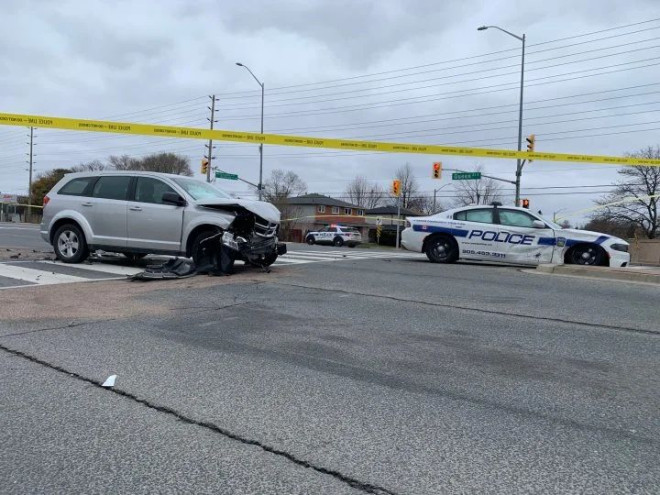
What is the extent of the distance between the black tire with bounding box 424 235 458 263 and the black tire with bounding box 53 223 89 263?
24.8 feet

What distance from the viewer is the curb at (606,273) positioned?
10.2 meters

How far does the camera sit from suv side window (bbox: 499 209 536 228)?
12195 millimetres

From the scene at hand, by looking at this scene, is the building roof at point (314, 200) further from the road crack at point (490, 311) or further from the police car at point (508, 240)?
the road crack at point (490, 311)

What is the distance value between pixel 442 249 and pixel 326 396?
9.52 meters

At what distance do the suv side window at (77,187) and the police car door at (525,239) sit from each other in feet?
28.7

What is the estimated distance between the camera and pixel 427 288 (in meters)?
8.69

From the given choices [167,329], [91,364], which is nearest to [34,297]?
[167,329]

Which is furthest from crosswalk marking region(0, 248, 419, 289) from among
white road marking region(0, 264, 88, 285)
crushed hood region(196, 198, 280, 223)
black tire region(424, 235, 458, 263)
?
black tire region(424, 235, 458, 263)

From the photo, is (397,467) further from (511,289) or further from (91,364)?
(511,289)

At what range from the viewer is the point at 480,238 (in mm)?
12461

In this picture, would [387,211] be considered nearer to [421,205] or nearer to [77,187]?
[421,205]

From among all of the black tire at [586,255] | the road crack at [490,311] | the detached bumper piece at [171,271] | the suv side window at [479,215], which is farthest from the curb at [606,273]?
the detached bumper piece at [171,271]

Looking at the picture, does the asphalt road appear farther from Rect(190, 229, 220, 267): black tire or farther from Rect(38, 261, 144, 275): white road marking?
Rect(38, 261, 144, 275): white road marking

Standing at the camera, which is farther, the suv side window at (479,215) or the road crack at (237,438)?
the suv side window at (479,215)
